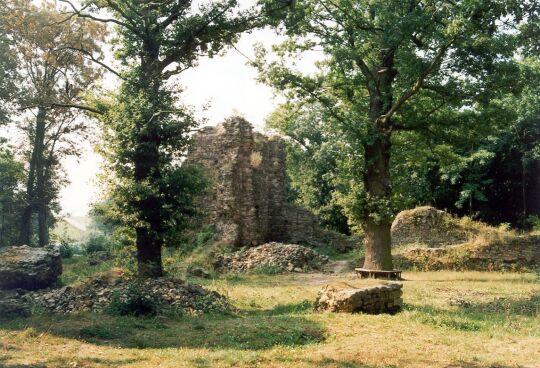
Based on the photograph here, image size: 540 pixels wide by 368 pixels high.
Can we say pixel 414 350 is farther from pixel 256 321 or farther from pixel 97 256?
pixel 97 256

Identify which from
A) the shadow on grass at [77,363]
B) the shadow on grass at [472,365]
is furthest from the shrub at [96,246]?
the shadow on grass at [472,365]

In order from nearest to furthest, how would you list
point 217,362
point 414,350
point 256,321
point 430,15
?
1. point 217,362
2. point 414,350
3. point 256,321
4. point 430,15

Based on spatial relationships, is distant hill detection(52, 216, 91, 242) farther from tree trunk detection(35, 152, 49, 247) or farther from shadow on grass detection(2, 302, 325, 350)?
shadow on grass detection(2, 302, 325, 350)

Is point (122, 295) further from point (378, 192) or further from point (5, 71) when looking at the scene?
point (5, 71)

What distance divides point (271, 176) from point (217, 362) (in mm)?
21430

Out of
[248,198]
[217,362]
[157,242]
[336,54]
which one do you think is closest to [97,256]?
[248,198]

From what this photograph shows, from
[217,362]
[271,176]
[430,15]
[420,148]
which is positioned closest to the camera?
[217,362]

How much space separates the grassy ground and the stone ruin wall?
1185 centimetres

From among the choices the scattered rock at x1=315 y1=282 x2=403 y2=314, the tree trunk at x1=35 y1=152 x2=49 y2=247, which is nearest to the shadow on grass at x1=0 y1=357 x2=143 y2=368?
the scattered rock at x1=315 y1=282 x2=403 y2=314

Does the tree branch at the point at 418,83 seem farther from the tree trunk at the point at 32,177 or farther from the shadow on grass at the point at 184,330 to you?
the tree trunk at the point at 32,177

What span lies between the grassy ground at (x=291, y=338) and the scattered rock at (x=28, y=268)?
3165 mm

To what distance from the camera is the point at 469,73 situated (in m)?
16.2

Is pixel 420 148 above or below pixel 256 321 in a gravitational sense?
above

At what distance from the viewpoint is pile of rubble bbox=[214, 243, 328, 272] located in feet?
70.8
